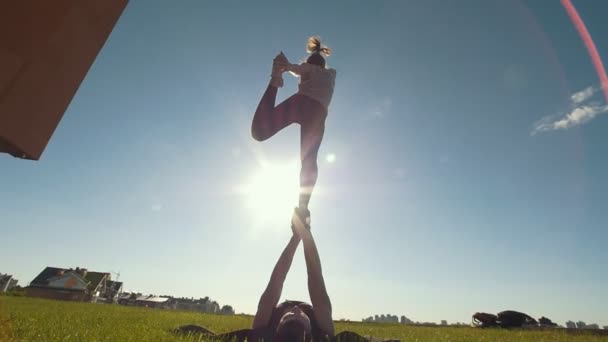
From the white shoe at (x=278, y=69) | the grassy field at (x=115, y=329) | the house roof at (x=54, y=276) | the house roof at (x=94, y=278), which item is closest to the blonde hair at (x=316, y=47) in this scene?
the white shoe at (x=278, y=69)

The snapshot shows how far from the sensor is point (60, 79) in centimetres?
186

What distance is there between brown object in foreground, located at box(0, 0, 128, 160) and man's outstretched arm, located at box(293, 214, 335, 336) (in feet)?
9.16

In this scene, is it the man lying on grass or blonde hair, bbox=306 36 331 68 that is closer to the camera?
the man lying on grass

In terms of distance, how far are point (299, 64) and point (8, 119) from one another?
3.57 meters

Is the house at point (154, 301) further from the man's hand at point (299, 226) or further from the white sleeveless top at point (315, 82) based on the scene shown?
the white sleeveless top at point (315, 82)

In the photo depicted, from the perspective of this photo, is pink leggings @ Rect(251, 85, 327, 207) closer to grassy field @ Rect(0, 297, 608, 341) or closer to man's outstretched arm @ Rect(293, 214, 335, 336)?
man's outstretched arm @ Rect(293, 214, 335, 336)

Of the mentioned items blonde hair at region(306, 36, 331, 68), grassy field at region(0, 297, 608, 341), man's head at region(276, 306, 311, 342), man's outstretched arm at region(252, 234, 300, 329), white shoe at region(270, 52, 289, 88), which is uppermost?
blonde hair at region(306, 36, 331, 68)

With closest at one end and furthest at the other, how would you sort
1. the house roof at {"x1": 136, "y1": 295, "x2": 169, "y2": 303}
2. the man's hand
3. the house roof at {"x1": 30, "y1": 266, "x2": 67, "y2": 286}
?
1. the man's hand
2. the house roof at {"x1": 30, "y1": 266, "x2": 67, "y2": 286}
3. the house roof at {"x1": 136, "y1": 295, "x2": 169, "y2": 303}

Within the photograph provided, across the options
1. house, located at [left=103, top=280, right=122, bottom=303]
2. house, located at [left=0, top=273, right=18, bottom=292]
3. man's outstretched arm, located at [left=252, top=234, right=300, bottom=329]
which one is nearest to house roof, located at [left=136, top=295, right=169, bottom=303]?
house, located at [left=103, top=280, right=122, bottom=303]

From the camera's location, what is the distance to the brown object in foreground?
5.16ft

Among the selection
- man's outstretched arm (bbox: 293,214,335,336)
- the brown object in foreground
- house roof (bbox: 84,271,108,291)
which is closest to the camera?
the brown object in foreground

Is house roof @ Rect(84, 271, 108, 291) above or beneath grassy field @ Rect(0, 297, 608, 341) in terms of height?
above

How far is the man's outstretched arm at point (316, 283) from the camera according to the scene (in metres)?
3.96

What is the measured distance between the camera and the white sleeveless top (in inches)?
178
